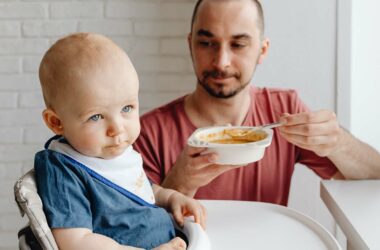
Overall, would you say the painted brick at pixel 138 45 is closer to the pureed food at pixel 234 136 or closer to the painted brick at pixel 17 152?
the painted brick at pixel 17 152

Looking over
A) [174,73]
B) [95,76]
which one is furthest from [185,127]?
[174,73]

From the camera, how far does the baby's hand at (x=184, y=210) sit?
1.23 m

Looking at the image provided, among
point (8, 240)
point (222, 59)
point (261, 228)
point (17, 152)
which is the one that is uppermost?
point (222, 59)

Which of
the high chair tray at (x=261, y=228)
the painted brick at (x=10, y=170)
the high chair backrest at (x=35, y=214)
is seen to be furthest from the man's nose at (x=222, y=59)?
the painted brick at (x=10, y=170)

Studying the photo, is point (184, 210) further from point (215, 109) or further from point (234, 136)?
point (215, 109)

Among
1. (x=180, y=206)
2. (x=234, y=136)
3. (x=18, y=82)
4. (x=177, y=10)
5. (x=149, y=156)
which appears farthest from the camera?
(x=18, y=82)

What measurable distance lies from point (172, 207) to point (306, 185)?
1.27 metres

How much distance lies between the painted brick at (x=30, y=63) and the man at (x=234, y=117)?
4.11ft

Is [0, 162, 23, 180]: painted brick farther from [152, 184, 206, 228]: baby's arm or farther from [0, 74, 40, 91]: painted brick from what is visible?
[152, 184, 206, 228]: baby's arm

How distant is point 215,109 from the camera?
1.78m

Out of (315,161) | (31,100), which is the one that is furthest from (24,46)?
(315,161)

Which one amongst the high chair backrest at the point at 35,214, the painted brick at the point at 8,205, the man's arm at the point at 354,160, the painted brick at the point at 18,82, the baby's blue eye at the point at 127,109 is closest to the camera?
the high chair backrest at the point at 35,214

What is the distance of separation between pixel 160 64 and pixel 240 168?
1218mm

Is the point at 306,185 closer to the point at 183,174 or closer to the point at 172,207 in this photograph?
the point at 183,174
